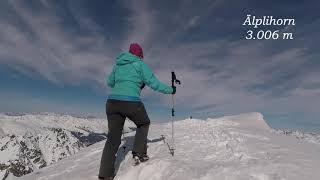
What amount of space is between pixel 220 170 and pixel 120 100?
136 inches

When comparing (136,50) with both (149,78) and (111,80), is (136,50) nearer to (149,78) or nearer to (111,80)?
(149,78)

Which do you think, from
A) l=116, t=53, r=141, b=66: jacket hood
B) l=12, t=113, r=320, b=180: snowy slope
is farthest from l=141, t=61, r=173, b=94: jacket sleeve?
l=12, t=113, r=320, b=180: snowy slope

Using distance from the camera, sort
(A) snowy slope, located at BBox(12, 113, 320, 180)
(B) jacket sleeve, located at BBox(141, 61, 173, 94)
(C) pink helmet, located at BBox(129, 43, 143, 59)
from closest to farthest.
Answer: (A) snowy slope, located at BBox(12, 113, 320, 180), (B) jacket sleeve, located at BBox(141, 61, 173, 94), (C) pink helmet, located at BBox(129, 43, 143, 59)

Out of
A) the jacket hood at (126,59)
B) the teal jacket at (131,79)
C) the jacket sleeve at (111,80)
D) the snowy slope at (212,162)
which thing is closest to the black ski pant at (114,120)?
the teal jacket at (131,79)

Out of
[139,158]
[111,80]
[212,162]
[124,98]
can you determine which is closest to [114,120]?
[124,98]

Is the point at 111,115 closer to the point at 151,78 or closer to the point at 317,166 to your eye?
the point at 151,78

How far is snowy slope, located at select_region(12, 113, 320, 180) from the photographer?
32.1ft

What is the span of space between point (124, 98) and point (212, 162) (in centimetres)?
371

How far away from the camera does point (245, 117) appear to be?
1051 inches

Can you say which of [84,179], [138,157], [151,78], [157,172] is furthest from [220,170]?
[84,179]

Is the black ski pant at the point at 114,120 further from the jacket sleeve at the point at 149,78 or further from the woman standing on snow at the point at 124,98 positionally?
the jacket sleeve at the point at 149,78

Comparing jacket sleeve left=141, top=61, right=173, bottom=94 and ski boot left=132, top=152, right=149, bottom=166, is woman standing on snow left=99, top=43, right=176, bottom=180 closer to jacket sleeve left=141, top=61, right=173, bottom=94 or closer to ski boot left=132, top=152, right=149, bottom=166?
jacket sleeve left=141, top=61, right=173, bottom=94

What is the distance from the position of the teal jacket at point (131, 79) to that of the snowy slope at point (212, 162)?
2.15 m

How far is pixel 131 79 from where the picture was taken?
1080 centimetres
